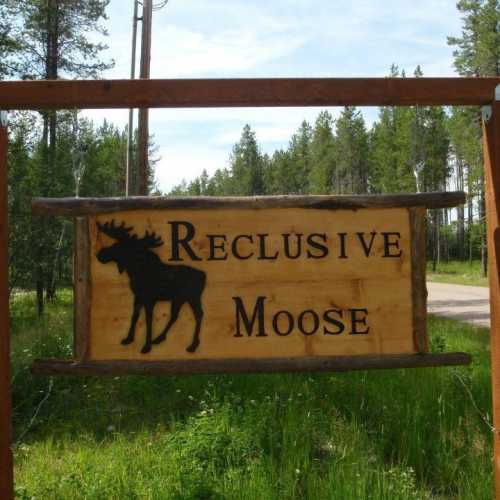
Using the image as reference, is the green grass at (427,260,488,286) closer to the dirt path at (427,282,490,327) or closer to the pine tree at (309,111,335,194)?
the dirt path at (427,282,490,327)

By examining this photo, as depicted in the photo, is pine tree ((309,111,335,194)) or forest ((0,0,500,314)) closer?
forest ((0,0,500,314))

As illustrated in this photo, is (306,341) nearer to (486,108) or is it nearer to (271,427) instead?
(486,108)

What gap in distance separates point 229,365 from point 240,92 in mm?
1222

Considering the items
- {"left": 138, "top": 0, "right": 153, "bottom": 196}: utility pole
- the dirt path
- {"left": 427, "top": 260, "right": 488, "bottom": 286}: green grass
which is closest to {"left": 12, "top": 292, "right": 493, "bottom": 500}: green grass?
{"left": 138, "top": 0, "right": 153, "bottom": 196}: utility pole

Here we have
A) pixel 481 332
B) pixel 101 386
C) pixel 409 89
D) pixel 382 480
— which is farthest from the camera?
pixel 481 332

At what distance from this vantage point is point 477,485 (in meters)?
2.94

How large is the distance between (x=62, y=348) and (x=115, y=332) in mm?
4293

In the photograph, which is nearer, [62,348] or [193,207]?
[193,207]

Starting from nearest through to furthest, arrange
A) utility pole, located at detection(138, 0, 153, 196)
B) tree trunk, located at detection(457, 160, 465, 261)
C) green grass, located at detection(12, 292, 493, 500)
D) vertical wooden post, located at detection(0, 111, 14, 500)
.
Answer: vertical wooden post, located at detection(0, 111, 14, 500) < green grass, located at detection(12, 292, 493, 500) < utility pole, located at detection(138, 0, 153, 196) < tree trunk, located at detection(457, 160, 465, 261)

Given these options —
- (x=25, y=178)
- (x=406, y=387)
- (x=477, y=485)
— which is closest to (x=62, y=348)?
(x=406, y=387)

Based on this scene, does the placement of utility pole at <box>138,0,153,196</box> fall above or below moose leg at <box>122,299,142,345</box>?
above

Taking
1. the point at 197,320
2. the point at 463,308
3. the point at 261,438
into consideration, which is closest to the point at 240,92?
the point at 197,320

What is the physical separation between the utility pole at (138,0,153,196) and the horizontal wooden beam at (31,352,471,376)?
21.9 feet

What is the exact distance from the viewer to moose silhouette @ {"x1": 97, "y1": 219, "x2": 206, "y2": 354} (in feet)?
7.36
